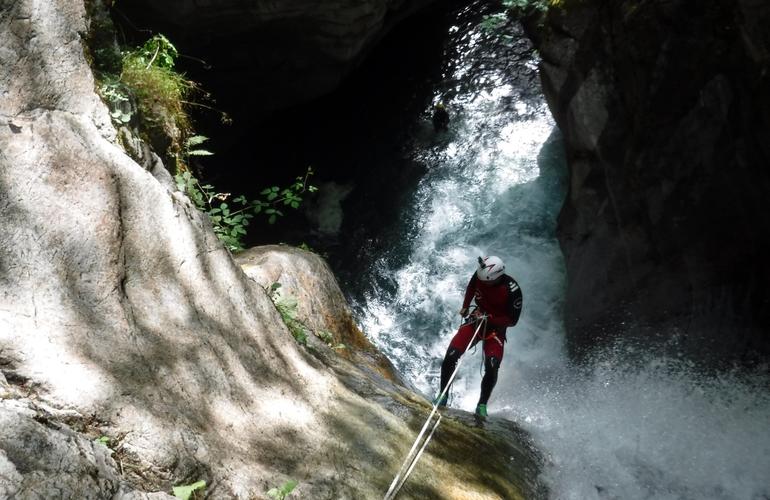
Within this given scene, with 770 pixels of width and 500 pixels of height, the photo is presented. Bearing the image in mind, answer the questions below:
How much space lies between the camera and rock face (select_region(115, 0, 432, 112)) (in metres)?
10.7

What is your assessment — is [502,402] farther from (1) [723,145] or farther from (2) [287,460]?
(2) [287,460]

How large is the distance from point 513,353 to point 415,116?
19.8ft

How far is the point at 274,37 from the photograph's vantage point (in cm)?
1181

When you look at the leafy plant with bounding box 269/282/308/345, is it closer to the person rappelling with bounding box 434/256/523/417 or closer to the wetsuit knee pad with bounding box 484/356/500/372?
the person rappelling with bounding box 434/256/523/417

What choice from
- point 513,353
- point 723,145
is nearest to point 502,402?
point 513,353

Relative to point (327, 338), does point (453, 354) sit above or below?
above

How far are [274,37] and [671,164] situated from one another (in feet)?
25.9

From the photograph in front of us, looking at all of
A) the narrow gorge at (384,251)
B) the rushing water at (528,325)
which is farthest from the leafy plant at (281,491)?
the rushing water at (528,325)

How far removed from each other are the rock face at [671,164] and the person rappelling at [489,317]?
1.80 metres

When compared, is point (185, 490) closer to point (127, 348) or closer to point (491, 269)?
point (127, 348)

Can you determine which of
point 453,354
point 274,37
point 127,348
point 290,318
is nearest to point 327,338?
point 290,318

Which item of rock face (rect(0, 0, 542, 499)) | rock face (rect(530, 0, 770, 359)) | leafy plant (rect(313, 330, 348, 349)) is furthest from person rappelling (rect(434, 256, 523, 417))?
rock face (rect(0, 0, 542, 499))

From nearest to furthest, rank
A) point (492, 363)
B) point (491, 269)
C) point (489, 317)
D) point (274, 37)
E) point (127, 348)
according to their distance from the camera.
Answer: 1. point (127, 348)
2. point (491, 269)
3. point (492, 363)
4. point (489, 317)
5. point (274, 37)

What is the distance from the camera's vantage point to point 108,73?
4445 millimetres
